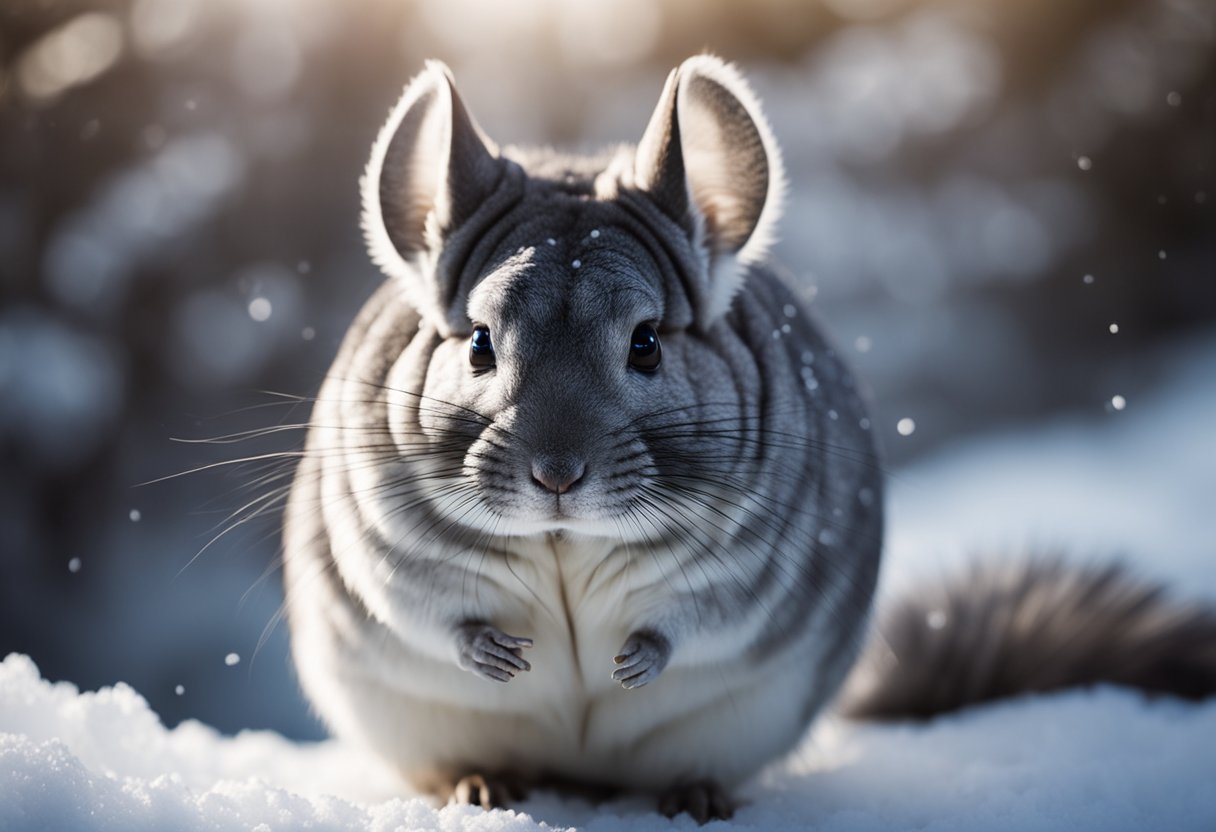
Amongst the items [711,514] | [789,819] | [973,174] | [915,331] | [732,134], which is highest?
[973,174]

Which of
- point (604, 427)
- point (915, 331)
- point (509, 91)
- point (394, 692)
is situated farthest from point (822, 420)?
point (915, 331)

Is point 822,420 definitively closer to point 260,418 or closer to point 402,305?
point 402,305

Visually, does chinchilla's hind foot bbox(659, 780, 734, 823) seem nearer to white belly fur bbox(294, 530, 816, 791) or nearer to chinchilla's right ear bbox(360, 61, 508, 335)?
white belly fur bbox(294, 530, 816, 791)

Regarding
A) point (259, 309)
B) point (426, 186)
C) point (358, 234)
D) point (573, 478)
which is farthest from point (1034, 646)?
point (259, 309)

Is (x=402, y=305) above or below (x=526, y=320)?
above

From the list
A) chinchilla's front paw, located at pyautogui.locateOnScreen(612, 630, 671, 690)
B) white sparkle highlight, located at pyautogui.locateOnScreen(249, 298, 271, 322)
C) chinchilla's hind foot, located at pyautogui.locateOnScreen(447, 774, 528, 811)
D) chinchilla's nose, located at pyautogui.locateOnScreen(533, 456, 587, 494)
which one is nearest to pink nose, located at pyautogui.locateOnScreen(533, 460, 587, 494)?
chinchilla's nose, located at pyautogui.locateOnScreen(533, 456, 587, 494)

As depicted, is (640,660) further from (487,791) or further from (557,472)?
(487,791)
